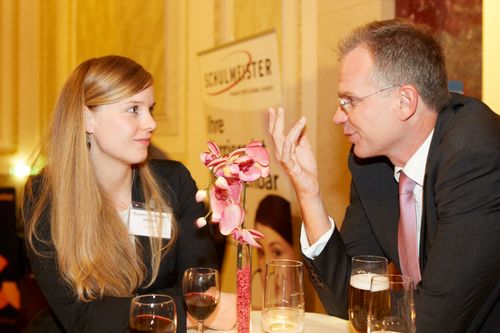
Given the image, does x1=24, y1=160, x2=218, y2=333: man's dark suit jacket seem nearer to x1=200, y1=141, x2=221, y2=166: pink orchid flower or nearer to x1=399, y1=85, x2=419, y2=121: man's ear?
x1=200, y1=141, x2=221, y2=166: pink orchid flower

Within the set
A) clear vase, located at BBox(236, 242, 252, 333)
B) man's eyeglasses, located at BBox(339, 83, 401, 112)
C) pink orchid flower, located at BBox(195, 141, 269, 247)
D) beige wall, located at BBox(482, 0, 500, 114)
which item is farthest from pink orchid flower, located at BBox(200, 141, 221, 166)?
beige wall, located at BBox(482, 0, 500, 114)

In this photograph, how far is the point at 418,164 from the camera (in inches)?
69.4

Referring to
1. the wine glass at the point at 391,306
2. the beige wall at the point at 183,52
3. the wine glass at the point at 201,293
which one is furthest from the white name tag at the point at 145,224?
the beige wall at the point at 183,52

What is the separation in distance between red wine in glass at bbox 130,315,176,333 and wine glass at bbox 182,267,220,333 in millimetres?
171

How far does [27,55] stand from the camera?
5.87 meters

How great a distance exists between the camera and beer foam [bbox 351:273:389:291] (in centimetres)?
104

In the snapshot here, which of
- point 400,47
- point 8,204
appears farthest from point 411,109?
point 8,204

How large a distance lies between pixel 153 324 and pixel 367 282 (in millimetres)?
454

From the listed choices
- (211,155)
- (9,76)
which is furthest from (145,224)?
(9,76)

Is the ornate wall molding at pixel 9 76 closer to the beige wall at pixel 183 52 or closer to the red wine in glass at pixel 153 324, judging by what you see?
the beige wall at pixel 183 52

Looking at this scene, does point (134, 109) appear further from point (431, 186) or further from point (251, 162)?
point (431, 186)

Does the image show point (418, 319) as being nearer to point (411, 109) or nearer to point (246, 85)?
point (411, 109)

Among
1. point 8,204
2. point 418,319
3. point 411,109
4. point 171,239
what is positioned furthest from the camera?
point 8,204

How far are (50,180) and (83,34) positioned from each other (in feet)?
14.4
